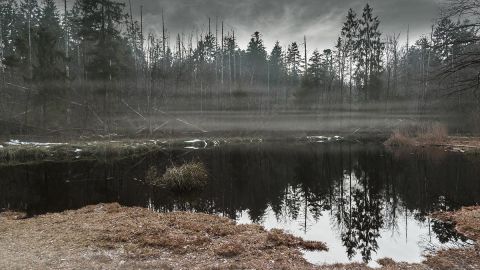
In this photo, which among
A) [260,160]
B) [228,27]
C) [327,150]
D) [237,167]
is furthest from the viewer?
[228,27]

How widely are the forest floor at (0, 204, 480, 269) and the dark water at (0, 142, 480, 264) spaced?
78 centimetres

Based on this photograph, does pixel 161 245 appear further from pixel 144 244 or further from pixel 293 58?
pixel 293 58

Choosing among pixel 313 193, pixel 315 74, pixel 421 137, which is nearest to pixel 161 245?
pixel 313 193

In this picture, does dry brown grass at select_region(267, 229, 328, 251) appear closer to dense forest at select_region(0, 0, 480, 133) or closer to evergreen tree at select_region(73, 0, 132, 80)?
dense forest at select_region(0, 0, 480, 133)

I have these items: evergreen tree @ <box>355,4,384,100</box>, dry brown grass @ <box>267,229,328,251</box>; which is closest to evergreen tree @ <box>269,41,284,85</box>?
evergreen tree @ <box>355,4,384,100</box>

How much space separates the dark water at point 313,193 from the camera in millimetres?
10123

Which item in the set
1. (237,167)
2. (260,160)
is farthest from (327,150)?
(237,167)

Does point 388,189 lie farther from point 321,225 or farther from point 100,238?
point 100,238

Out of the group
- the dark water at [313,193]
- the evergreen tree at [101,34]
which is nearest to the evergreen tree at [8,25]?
the evergreen tree at [101,34]

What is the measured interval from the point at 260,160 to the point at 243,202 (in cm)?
1217

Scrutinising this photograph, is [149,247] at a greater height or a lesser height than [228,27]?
lesser

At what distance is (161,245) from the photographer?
8477 mm

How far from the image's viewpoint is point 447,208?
500 inches

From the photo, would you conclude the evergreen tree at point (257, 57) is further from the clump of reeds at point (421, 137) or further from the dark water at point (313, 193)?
the dark water at point (313, 193)
